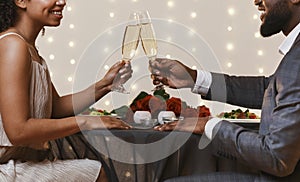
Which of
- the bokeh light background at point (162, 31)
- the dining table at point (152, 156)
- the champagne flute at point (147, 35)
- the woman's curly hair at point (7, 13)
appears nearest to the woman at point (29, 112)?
the woman's curly hair at point (7, 13)

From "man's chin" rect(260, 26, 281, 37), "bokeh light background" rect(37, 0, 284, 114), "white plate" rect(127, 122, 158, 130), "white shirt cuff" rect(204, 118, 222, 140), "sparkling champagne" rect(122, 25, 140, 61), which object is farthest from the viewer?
"bokeh light background" rect(37, 0, 284, 114)

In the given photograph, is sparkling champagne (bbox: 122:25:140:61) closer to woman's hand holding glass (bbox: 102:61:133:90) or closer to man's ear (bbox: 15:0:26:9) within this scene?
woman's hand holding glass (bbox: 102:61:133:90)

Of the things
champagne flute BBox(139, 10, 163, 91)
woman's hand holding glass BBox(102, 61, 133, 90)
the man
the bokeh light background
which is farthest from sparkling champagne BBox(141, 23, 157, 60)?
the bokeh light background

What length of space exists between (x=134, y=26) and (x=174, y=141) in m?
0.37

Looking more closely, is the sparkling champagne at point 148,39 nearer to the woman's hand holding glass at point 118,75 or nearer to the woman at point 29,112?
the woman's hand holding glass at point 118,75

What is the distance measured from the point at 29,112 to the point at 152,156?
0.45 metres

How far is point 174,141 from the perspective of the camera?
1682mm

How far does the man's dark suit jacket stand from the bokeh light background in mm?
2640

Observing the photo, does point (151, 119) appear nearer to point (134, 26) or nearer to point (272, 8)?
point (134, 26)

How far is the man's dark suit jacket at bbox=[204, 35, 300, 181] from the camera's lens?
1.16 meters

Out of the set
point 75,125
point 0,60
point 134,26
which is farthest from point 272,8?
point 0,60

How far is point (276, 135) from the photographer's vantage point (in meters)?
1.17

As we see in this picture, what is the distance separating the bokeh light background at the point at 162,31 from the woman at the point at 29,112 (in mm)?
2318

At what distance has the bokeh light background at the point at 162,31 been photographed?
397cm
